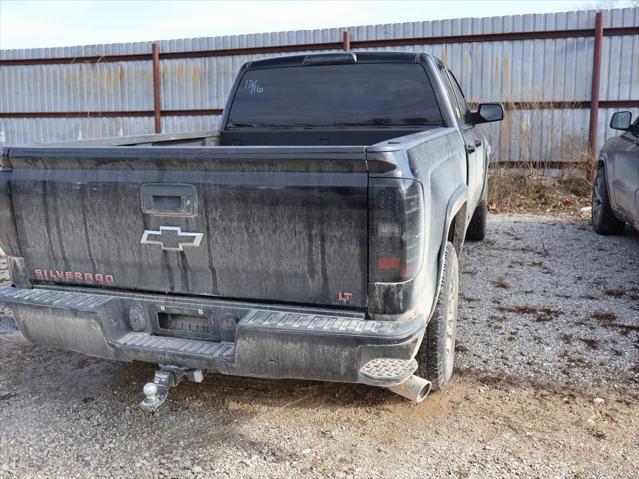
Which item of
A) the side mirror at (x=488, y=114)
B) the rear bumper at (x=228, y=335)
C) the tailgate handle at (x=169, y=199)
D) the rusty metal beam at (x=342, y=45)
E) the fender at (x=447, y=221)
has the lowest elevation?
the rear bumper at (x=228, y=335)

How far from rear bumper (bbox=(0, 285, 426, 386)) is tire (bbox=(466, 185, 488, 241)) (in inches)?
191

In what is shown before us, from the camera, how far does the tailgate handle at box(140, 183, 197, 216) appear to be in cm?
297

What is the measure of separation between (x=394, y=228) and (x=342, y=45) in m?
9.88

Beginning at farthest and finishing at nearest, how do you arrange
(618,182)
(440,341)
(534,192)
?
(534,192) → (618,182) → (440,341)

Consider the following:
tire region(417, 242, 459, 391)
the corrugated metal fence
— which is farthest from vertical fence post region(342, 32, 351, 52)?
tire region(417, 242, 459, 391)

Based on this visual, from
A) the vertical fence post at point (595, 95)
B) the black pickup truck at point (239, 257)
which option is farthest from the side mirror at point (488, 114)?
the vertical fence post at point (595, 95)

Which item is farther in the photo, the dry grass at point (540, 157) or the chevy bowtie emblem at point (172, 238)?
the dry grass at point (540, 157)

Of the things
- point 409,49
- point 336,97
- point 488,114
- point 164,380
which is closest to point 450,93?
point 488,114

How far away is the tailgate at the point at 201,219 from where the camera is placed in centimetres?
281

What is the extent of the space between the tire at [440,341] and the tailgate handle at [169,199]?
1.37 m

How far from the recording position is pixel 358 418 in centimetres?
350

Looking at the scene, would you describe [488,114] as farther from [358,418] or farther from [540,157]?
[540,157]

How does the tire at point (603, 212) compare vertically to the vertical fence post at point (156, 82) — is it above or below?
below

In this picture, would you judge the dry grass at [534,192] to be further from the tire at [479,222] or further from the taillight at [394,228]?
the taillight at [394,228]
